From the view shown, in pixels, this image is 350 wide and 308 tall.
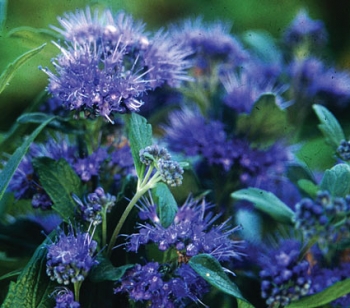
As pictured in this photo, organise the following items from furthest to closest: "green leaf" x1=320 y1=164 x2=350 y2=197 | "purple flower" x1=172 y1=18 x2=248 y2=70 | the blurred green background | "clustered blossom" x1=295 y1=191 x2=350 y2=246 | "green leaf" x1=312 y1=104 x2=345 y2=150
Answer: the blurred green background → "purple flower" x1=172 y1=18 x2=248 y2=70 → "green leaf" x1=312 y1=104 x2=345 y2=150 → "green leaf" x1=320 y1=164 x2=350 y2=197 → "clustered blossom" x1=295 y1=191 x2=350 y2=246

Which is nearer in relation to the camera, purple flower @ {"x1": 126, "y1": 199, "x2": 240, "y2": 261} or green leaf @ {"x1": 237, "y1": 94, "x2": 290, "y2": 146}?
purple flower @ {"x1": 126, "y1": 199, "x2": 240, "y2": 261}

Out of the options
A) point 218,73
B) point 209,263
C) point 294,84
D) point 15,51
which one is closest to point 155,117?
point 218,73

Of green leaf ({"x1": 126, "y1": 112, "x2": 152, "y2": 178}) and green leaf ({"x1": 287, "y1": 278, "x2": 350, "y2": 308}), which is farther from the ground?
green leaf ({"x1": 126, "y1": 112, "x2": 152, "y2": 178})

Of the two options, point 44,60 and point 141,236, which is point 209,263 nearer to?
point 141,236

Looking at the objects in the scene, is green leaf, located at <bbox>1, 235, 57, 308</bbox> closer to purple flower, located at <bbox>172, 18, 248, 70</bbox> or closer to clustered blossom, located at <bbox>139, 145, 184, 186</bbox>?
clustered blossom, located at <bbox>139, 145, 184, 186</bbox>

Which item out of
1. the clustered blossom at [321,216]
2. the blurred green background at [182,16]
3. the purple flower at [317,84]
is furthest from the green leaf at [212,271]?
the blurred green background at [182,16]

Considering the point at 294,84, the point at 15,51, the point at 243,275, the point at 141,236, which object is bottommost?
the point at 243,275

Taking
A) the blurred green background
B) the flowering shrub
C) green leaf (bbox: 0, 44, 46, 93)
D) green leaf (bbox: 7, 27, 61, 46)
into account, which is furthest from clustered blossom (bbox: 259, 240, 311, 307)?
the blurred green background
